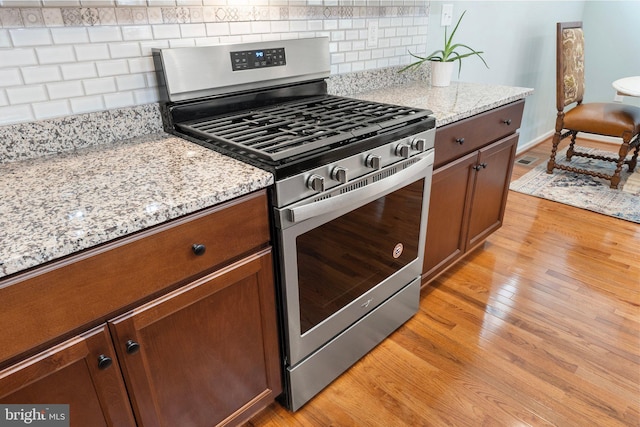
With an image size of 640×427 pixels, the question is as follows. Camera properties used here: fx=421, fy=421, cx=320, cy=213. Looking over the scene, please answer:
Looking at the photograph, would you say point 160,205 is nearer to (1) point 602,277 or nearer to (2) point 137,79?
(2) point 137,79

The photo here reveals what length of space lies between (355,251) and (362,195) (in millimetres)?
229

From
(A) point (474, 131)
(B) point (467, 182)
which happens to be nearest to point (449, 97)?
(A) point (474, 131)

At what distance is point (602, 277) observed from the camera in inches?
87.5

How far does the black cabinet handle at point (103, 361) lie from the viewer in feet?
3.05

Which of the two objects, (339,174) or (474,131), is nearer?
(339,174)

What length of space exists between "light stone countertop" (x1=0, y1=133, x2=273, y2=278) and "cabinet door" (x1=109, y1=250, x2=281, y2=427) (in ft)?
0.74

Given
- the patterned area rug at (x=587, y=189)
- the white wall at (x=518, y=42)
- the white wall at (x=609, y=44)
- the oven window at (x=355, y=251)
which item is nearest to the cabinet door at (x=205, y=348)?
the oven window at (x=355, y=251)

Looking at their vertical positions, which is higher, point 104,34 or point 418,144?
point 104,34

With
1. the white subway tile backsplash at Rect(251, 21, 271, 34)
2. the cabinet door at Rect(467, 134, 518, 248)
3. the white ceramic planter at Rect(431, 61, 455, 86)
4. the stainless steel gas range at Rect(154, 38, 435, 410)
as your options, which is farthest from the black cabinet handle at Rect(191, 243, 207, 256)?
the white ceramic planter at Rect(431, 61, 455, 86)

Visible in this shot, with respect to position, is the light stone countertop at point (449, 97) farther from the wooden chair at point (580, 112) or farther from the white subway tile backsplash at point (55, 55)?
the wooden chair at point (580, 112)

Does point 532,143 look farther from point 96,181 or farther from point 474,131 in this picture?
point 96,181

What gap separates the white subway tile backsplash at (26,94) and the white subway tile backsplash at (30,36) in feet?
0.39

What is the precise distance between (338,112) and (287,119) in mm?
211

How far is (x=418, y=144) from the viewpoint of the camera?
1505mm
